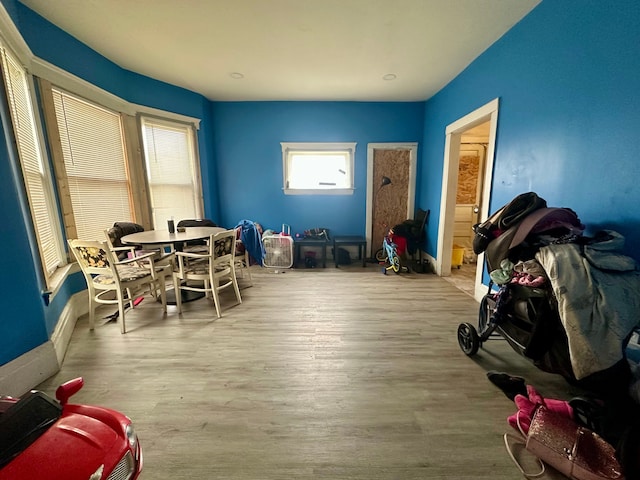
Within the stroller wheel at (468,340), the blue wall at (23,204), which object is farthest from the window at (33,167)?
the stroller wheel at (468,340)

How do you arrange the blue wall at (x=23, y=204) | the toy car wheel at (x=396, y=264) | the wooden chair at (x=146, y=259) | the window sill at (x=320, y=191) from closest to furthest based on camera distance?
the blue wall at (x=23, y=204) < the wooden chair at (x=146, y=259) < the toy car wheel at (x=396, y=264) < the window sill at (x=320, y=191)

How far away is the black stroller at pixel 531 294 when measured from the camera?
127cm

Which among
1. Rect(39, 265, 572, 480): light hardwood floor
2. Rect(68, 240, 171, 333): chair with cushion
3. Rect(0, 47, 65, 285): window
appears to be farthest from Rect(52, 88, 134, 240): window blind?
Rect(39, 265, 572, 480): light hardwood floor

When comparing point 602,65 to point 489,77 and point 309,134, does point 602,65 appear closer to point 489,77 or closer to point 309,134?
point 489,77

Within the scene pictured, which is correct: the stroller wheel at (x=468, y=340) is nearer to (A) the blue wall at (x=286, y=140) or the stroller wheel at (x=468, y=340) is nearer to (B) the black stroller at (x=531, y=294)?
(B) the black stroller at (x=531, y=294)

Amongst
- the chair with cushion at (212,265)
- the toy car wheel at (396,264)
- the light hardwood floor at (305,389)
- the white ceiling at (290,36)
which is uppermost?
the white ceiling at (290,36)

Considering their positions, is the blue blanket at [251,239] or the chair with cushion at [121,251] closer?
the chair with cushion at [121,251]

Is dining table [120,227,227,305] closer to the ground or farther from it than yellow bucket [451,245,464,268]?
farther from it

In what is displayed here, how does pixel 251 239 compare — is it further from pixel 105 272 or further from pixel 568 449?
pixel 568 449

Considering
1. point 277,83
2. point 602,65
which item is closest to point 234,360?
point 602,65

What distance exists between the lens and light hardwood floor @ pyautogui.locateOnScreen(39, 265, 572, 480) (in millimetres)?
1219

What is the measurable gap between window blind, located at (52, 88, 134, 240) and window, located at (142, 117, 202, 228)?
0.34 metres

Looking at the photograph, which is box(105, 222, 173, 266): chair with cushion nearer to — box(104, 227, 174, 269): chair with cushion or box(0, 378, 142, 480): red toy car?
box(104, 227, 174, 269): chair with cushion

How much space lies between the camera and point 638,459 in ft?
3.16
